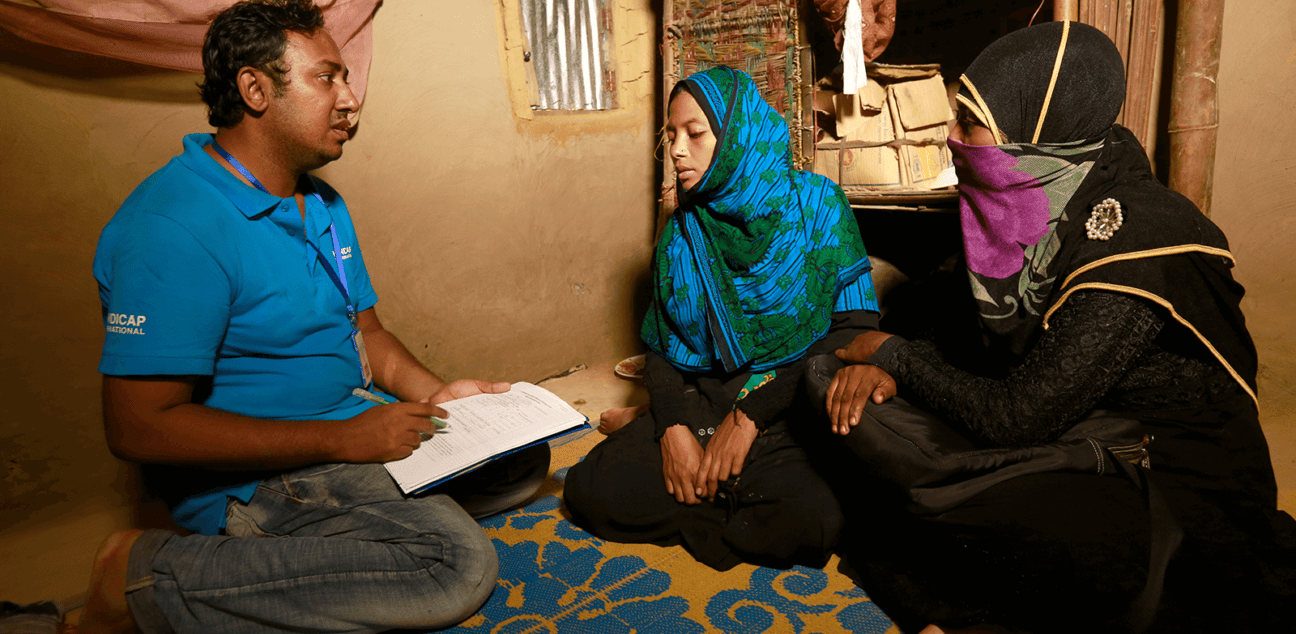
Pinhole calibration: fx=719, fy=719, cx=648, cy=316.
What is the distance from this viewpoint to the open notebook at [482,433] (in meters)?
1.58

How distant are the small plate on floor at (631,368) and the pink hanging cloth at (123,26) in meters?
2.07

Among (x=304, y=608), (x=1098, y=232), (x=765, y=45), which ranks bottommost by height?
(x=304, y=608)

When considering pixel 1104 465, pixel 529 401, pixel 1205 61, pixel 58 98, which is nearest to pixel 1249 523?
pixel 1104 465

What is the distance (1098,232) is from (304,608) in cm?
179

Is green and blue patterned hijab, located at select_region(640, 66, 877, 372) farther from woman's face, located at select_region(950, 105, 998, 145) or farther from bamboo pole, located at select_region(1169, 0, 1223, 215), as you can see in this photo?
bamboo pole, located at select_region(1169, 0, 1223, 215)

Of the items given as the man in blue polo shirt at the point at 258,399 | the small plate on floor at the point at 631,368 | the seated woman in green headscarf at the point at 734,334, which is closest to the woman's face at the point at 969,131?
the seated woman in green headscarf at the point at 734,334

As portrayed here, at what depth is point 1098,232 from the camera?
1.43 meters

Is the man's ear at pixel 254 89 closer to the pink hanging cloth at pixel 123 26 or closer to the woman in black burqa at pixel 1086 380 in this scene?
the pink hanging cloth at pixel 123 26

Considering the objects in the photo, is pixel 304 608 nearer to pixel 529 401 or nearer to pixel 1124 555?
pixel 529 401

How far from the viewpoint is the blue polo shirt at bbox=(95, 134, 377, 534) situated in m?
1.40

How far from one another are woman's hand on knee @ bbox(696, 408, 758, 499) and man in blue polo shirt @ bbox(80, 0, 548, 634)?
2.00 feet

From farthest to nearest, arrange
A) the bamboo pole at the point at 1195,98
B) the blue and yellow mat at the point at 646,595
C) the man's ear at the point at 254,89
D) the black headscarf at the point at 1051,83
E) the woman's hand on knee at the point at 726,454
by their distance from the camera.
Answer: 1. the bamboo pole at the point at 1195,98
2. the woman's hand on knee at the point at 726,454
3. the blue and yellow mat at the point at 646,595
4. the man's ear at the point at 254,89
5. the black headscarf at the point at 1051,83

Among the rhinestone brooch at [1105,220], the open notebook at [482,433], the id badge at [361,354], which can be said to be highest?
the rhinestone brooch at [1105,220]

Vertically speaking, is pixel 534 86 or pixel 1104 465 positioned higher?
pixel 534 86
